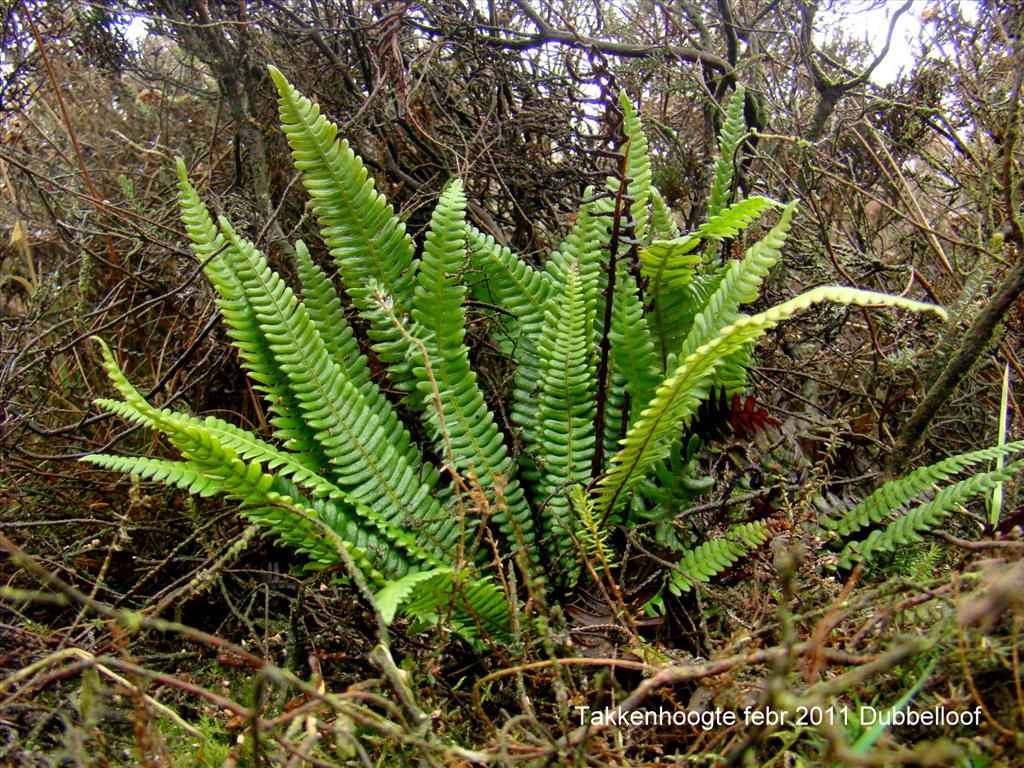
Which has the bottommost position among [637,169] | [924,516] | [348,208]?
[924,516]

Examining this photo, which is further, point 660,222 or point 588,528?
point 660,222

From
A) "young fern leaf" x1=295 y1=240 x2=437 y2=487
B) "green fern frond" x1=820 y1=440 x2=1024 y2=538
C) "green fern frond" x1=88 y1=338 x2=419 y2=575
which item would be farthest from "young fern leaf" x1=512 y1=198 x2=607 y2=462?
"green fern frond" x1=820 y1=440 x2=1024 y2=538

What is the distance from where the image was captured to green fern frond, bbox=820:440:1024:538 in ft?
4.16

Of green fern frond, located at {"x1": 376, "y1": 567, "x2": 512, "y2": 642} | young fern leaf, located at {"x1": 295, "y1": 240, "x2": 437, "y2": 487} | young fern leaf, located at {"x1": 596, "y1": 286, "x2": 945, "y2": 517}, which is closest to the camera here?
young fern leaf, located at {"x1": 596, "y1": 286, "x2": 945, "y2": 517}

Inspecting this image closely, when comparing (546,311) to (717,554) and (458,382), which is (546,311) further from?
(717,554)

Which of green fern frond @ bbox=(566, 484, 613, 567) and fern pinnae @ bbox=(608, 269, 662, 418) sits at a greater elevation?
fern pinnae @ bbox=(608, 269, 662, 418)

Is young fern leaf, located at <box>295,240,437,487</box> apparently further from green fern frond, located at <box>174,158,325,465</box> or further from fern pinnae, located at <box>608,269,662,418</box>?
fern pinnae, located at <box>608,269,662,418</box>

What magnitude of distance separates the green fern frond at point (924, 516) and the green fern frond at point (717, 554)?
0.57 ft

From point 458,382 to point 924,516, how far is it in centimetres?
88

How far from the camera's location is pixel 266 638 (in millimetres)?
1288

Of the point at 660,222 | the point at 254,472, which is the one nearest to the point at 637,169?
the point at 660,222

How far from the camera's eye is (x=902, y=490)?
1.31 metres

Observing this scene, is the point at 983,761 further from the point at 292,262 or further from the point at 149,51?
the point at 149,51

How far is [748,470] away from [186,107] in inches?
102
